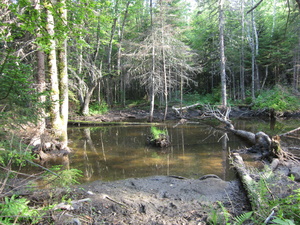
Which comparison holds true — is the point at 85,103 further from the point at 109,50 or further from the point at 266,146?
the point at 266,146

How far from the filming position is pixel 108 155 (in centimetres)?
780

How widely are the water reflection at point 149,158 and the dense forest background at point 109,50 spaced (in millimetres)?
2065

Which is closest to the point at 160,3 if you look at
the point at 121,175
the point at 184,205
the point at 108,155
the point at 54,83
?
the point at 54,83

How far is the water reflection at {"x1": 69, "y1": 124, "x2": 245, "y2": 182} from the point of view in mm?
5918

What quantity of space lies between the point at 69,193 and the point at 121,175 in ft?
8.47

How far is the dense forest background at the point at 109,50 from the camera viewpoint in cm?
344

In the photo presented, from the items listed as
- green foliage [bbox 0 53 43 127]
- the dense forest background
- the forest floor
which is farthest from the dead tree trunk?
green foliage [bbox 0 53 43 127]

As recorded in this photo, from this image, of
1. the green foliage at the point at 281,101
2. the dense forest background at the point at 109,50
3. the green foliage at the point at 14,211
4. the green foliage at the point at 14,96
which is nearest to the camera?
the green foliage at the point at 14,211

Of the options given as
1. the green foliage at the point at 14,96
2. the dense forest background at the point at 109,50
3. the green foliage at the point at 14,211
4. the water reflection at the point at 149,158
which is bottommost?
the water reflection at the point at 149,158

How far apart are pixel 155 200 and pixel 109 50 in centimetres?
1890

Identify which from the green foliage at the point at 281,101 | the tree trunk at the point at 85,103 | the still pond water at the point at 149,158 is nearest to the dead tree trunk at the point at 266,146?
the still pond water at the point at 149,158

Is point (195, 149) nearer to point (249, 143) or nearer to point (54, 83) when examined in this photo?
point (249, 143)

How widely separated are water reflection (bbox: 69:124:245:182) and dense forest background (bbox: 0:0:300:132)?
2.07m

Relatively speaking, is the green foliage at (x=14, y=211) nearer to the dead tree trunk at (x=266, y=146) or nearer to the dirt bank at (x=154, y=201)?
the dirt bank at (x=154, y=201)
